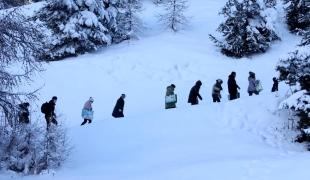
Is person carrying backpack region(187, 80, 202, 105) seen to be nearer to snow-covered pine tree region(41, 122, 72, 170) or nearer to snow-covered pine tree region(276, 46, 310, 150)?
snow-covered pine tree region(276, 46, 310, 150)

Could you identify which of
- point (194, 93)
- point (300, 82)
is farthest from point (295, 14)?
point (300, 82)

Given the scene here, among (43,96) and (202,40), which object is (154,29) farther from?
(43,96)

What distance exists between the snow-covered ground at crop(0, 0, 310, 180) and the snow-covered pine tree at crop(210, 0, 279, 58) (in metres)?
0.61

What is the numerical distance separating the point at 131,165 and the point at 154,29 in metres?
22.1

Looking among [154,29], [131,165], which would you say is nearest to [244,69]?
[154,29]

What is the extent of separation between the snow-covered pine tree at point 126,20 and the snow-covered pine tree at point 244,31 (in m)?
5.81

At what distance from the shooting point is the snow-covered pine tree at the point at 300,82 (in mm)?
13852

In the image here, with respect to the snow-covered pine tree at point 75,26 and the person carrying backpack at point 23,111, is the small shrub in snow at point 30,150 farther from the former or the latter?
the snow-covered pine tree at point 75,26

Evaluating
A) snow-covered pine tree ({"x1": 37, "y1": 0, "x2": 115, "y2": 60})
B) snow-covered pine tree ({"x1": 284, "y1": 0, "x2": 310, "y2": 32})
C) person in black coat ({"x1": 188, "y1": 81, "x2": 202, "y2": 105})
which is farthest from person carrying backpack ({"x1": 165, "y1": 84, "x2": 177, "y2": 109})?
snow-covered pine tree ({"x1": 284, "y1": 0, "x2": 310, "y2": 32})

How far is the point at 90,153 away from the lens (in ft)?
50.1

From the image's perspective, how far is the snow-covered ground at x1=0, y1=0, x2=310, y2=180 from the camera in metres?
12.1

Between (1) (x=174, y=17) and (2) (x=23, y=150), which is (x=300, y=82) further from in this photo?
(1) (x=174, y=17)

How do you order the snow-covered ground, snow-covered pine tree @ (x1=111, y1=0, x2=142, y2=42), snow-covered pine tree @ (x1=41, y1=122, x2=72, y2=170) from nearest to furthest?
the snow-covered ground
snow-covered pine tree @ (x1=41, y1=122, x2=72, y2=170)
snow-covered pine tree @ (x1=111, y1=0, x2=142, y2=42)

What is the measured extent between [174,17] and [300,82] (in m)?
19.6
